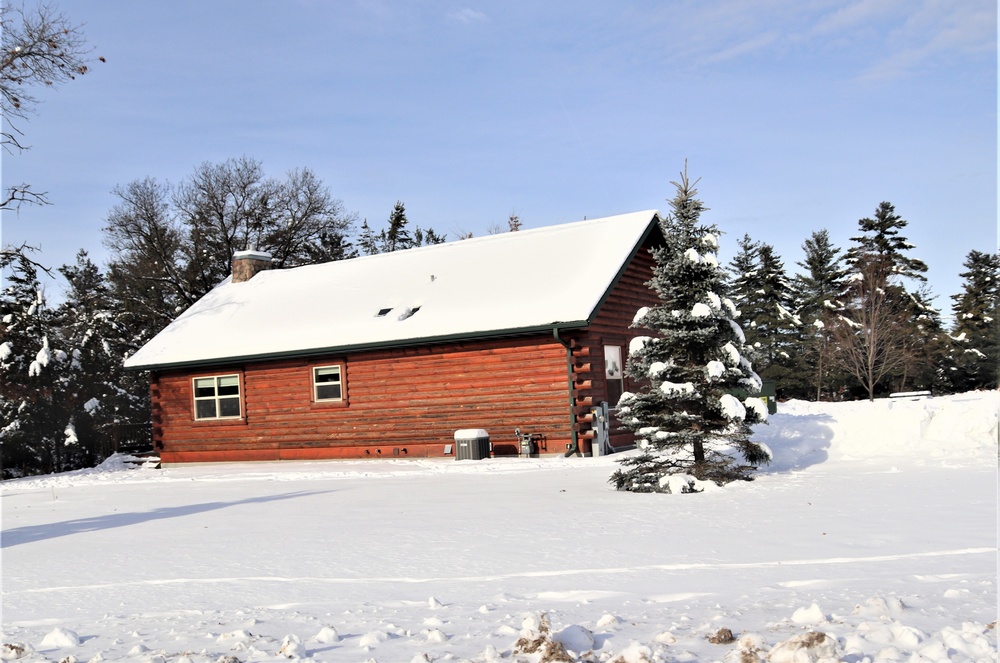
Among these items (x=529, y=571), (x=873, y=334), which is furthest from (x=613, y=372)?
(x=873, y=334)

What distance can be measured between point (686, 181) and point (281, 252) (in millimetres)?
34066

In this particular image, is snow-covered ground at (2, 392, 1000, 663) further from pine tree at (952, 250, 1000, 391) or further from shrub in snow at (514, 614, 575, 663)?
pine tree at (952, 250, 1000, 391)

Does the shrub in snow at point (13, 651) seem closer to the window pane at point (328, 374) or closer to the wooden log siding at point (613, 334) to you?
the wooden log siding at point (613, 334)

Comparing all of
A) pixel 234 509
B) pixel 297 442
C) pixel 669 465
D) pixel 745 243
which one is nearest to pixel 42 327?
pixel 297 442

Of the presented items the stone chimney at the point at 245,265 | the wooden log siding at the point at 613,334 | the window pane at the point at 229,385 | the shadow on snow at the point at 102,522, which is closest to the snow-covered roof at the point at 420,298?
the window pane at the point at 229,385

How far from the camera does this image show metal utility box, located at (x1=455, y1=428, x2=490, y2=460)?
19.5 meters

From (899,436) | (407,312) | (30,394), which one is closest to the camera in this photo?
(899,436)

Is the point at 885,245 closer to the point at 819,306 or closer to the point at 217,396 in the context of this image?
the point at 819,306

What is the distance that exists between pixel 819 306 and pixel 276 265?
30220mm

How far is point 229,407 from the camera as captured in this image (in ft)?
80.7

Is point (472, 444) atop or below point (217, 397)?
below

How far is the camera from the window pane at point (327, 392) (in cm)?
2272

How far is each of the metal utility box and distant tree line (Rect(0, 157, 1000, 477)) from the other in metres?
11.5

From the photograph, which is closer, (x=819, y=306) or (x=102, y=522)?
(x=102, y=522)
